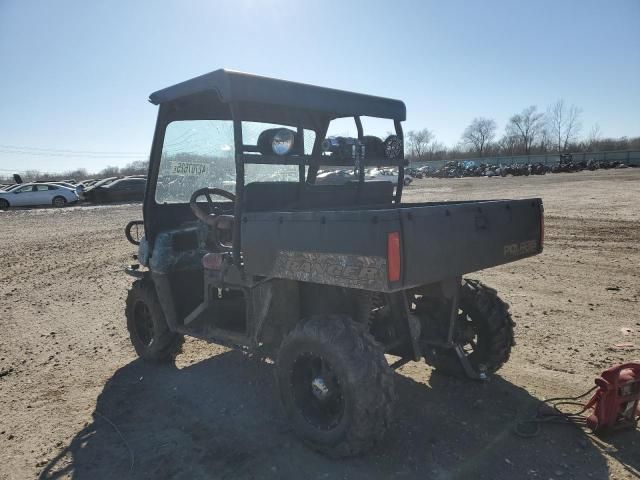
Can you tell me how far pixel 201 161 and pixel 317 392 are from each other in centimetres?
240

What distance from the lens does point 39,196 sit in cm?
2506

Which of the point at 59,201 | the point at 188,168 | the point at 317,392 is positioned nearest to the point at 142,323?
the point at 188,168

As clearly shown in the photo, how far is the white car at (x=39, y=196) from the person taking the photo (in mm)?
24797

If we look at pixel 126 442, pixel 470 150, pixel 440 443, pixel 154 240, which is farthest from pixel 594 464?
pixel 470 150

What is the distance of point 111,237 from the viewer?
13.1 metres

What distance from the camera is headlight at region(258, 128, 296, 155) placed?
11.1 ft

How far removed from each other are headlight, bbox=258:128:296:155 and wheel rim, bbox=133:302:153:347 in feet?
6.83

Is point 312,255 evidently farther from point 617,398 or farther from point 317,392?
point 617,398

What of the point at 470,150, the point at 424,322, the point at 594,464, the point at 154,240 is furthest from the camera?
the point at 470,150

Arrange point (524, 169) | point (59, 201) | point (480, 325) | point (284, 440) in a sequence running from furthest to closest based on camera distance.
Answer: point (524, 169)
point (59, 201)
point (480, 325)
point (284, 440)

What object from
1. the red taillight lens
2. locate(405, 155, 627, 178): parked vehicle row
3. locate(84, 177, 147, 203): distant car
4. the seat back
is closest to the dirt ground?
the red taillight lens

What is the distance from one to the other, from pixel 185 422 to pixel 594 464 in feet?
8.55

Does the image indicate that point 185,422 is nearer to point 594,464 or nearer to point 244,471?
point 244,471

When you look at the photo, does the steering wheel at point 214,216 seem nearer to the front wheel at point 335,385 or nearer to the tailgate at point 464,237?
the front wheel at point 335,385
